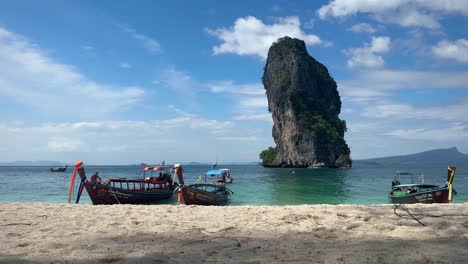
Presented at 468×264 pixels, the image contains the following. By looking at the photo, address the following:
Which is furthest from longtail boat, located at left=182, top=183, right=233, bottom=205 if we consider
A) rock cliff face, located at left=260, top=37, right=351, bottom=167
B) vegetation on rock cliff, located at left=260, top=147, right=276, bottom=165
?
vegetation on rock cliff, located at left=260, top=147, right=276, bottom=165

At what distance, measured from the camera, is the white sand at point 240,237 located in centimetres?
581

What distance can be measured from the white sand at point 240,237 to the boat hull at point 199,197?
939 centimetres

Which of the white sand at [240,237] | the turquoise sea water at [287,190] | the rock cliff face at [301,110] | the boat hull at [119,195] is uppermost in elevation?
the rock cliff face at [301,110]

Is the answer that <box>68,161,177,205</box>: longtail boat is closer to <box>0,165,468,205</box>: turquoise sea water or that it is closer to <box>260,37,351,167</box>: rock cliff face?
<box>0,165,468,205</box>: turquoise sea water

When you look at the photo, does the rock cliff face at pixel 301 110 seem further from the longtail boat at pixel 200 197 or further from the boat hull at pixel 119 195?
the longtail boat at pixel 200 197

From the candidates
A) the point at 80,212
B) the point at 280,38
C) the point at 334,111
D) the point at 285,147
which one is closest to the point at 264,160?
the point at 285,147

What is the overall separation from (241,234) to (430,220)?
14.4ft

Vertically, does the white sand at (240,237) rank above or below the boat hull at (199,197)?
above

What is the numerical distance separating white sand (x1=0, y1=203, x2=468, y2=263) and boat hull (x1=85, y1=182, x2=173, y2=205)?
1046 cm

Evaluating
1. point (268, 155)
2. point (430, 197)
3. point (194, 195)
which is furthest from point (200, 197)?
point (268, 155)

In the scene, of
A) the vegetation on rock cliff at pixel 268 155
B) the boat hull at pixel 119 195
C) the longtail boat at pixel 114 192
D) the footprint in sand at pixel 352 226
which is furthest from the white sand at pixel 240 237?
the vegetation on rock cliff at pixel 268 155

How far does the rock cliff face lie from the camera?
118m

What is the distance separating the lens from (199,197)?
68.0 feet

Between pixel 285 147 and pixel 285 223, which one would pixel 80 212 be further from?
pixel 285 147
